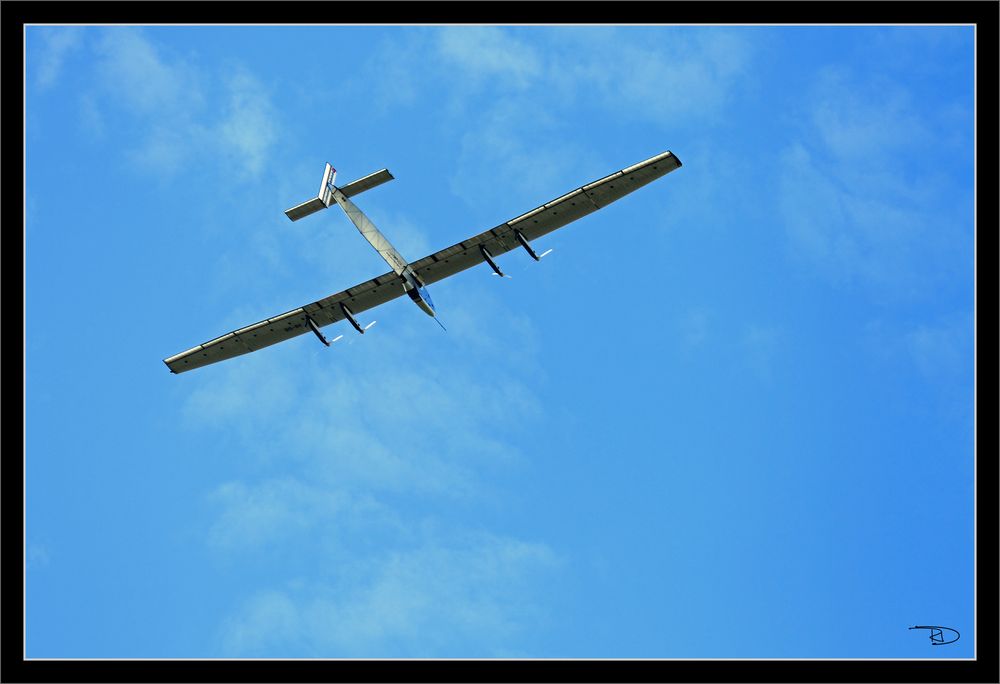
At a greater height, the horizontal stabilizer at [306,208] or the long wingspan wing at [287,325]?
the horizontal stabilizer at [306,208]

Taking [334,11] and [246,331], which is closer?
[334,11]

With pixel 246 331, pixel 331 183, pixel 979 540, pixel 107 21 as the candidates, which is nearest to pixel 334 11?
pixel 107 21

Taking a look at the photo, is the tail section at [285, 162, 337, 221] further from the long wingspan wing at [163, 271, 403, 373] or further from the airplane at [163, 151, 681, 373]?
the long wingspan wing at [163, 271, 403, 373]

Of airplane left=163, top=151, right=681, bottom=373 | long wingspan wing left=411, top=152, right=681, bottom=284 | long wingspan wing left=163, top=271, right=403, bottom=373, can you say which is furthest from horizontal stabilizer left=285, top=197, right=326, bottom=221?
long wingspan wing left=411, top=152, right=681, bottom=284

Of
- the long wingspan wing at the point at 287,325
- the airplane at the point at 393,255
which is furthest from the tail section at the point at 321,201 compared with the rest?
the long wingspan wing at the point at 287,325

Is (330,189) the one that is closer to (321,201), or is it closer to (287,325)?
(321,201)

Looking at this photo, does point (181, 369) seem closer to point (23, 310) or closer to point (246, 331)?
point (246, 331)

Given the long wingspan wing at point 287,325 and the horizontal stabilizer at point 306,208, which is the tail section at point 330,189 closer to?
the horizontal stabilizer at point 306,208

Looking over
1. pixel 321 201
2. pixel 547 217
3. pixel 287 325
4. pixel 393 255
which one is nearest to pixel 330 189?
pixel 321 201
